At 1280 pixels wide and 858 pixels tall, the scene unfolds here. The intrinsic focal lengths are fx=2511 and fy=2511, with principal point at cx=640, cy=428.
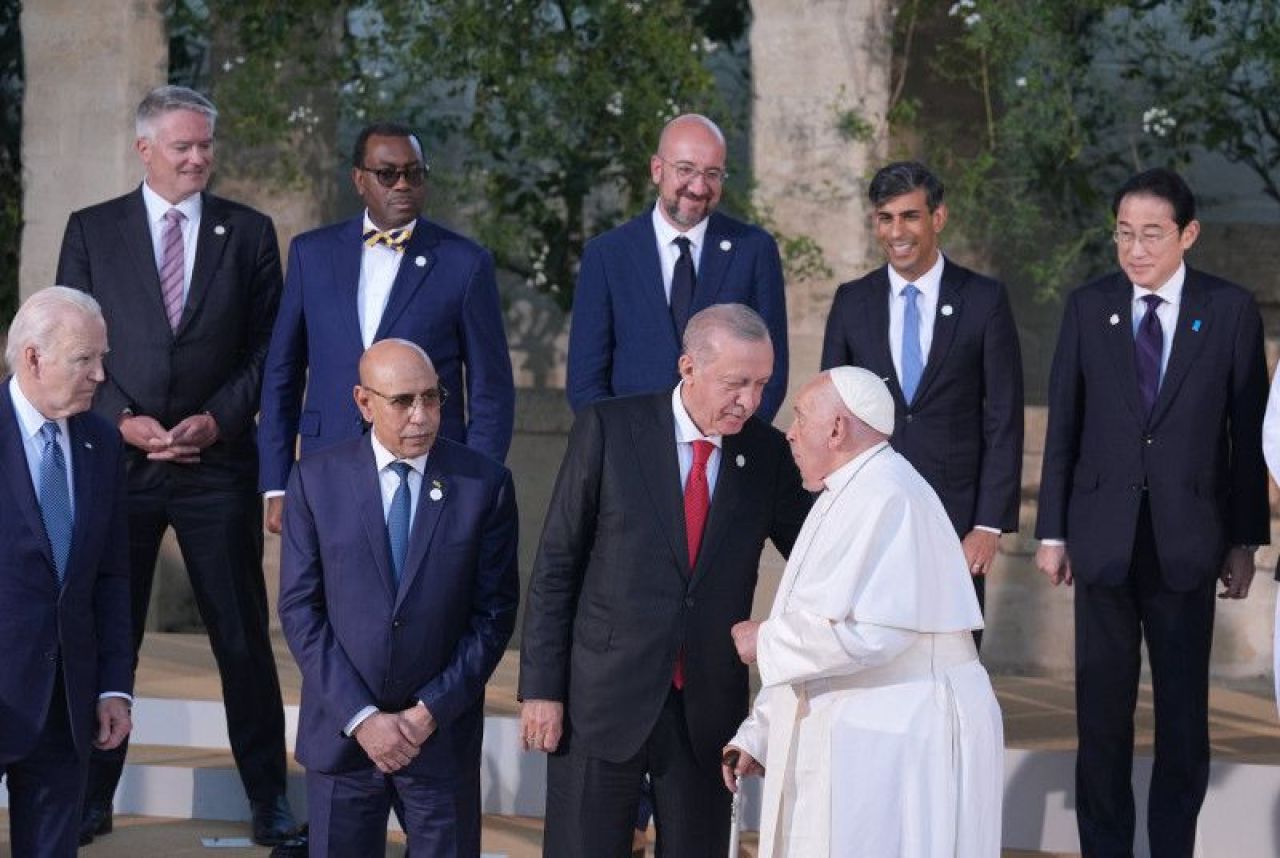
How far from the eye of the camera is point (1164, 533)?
5.70m

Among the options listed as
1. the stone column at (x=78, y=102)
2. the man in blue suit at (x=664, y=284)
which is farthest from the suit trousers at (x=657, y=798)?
the stone column at (x=78, y=102)

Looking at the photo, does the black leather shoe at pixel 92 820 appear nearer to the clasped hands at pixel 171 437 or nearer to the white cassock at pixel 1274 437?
the clasped hands at pixel 171 437

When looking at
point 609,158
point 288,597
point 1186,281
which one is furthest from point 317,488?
point 609,158

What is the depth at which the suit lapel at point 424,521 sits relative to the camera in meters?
4.99

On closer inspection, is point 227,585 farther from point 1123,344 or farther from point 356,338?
point 1123,344

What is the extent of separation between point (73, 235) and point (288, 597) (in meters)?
1.47

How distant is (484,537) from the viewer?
5086 mm

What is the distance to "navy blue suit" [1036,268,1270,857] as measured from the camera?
5703mm

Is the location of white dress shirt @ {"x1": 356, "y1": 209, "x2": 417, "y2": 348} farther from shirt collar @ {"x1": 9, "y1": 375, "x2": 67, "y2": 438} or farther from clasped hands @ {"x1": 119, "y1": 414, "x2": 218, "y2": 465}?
shirt collar @ {"x1": 9, "y1": 375, "x2": 67, "y2": 438}

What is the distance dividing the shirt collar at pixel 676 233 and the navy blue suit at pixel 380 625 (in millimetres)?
1039

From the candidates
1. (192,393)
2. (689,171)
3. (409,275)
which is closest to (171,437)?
(192,393)

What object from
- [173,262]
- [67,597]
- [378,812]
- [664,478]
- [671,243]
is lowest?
[378,812]

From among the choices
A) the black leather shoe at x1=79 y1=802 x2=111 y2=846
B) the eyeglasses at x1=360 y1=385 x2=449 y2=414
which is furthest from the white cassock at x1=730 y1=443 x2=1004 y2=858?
the black leather shoe at x1=79 y1=802 x2=111 y2=846

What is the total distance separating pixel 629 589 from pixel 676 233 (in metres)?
1.23
